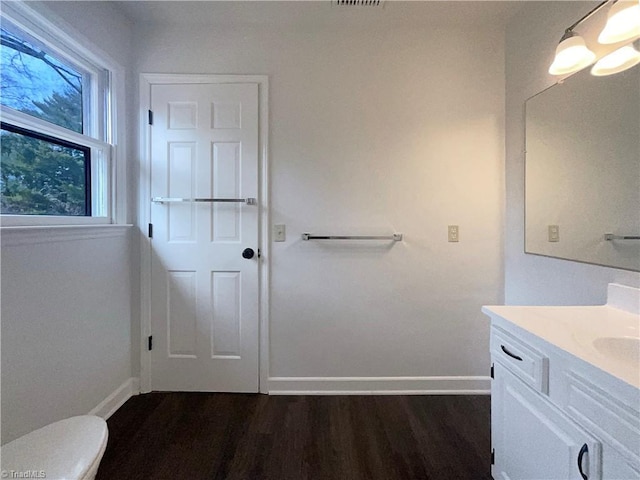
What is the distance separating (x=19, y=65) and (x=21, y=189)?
574 mm

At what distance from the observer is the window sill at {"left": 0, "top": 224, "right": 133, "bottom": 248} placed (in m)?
1.28

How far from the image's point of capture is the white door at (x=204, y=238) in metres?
2.11

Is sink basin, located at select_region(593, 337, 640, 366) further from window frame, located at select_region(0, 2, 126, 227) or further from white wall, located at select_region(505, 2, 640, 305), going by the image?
window frame, located at select_region(0, 2, 126, 227)

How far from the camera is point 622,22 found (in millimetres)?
1271

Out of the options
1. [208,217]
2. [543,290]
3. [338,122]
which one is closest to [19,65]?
[208,217]

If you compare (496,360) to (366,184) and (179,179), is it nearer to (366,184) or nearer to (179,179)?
(366,184)

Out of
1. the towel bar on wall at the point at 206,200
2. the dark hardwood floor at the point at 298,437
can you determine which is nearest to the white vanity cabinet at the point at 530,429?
the dark hardwood floor at the point at 298,437

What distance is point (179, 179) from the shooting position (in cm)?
212

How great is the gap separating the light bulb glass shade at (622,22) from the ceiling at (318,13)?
755 millimetres

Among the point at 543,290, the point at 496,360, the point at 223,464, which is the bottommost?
the point at 223,464

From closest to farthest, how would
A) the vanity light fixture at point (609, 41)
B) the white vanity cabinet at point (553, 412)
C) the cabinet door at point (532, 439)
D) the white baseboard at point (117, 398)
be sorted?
the white vanity cabinet at point (553, 412)
the cabinet door at point (532, 439)
the vanity light fixture at point (609, 41)
the white baseboard at point (117, 398)

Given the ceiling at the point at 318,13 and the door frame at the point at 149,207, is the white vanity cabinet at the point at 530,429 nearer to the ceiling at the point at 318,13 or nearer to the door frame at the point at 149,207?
the door frame at the point at 149,207

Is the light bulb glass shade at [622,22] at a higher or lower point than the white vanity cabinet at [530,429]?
higher

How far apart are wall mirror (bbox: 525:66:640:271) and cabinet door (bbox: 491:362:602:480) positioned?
74 cm
